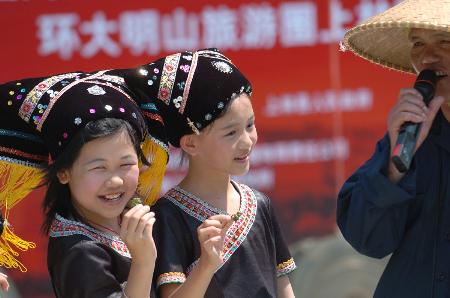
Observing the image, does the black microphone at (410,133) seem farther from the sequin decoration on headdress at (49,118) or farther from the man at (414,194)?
the sequin decoration on headdress at (49,118)

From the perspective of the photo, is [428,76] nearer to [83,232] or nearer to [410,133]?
[410,133]

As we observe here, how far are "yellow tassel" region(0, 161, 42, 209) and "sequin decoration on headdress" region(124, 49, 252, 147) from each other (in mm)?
356

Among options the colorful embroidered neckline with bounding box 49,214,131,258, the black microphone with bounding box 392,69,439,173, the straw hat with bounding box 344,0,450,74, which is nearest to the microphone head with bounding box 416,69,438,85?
the black microphone with bounding box 392,69,439,173

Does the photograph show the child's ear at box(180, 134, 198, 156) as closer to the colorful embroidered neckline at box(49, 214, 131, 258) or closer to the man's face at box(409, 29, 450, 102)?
the colorful embroidered neckline at box(49, 214, 131, 258)

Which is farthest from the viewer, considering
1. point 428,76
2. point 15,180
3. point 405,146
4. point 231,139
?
point 231,139

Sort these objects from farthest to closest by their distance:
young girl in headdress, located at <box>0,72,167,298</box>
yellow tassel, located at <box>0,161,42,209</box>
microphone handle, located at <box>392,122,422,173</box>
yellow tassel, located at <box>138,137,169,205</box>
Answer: yellow tassel, located at <box>138,137,169,205</box>
yellow tassel, located at <box>0,161,42,209</box>
young girl in headdress, located at <box>0,72,167,298</box>
microphone handle, located at <box>392,122,422,173</box>

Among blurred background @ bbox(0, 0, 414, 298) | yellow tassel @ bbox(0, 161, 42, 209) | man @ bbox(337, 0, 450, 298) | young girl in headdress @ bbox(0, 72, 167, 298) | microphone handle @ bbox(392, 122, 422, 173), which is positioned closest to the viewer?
microphone handle @ bbox(392, 122, 422, 173)

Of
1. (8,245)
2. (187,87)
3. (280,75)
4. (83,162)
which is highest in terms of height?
(187,87)

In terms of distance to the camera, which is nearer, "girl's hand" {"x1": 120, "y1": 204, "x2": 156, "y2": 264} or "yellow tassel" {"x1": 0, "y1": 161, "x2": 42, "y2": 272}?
"girl's hand" {"x1": 120, "y1": 204, "x2": 156, "y2": 264}

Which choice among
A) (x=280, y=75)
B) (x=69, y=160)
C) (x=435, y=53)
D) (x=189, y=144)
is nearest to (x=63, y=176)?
(x=69, y=160)

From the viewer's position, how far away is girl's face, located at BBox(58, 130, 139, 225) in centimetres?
253

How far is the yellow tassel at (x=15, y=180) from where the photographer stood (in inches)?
103

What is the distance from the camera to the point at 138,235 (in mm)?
2402

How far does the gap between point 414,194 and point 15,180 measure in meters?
1.04
